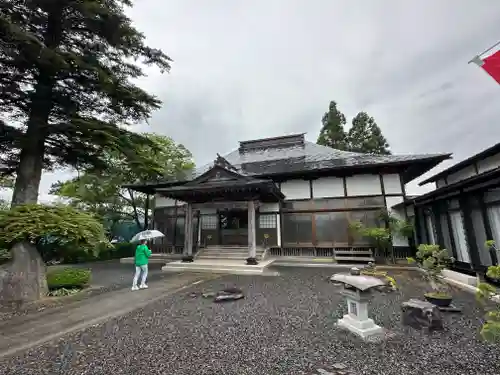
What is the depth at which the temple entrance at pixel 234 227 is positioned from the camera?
12875 millimetres

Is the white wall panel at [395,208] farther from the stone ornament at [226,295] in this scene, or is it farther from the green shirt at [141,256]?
the green shirt at [141,256]

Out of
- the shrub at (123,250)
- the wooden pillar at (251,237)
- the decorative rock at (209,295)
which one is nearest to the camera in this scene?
the decorative rock at (209,295)

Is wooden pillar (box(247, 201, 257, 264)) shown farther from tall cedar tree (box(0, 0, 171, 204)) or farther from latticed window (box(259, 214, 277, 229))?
tall cedar tree (box(0, 0, 171, 204))

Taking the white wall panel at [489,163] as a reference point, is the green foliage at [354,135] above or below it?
above

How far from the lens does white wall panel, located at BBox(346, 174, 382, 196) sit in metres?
11.5

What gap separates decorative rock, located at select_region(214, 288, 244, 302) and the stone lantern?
259 centimetres

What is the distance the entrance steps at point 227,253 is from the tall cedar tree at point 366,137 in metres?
19.0

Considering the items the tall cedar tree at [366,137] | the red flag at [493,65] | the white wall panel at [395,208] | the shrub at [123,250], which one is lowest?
the shrub at [123,250]

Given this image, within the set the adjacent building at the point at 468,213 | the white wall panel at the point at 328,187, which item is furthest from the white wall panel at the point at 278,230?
the adjacent building at the point at 468,213

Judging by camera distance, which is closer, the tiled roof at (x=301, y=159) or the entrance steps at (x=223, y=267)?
the entrance steps at (x=223, y=267)

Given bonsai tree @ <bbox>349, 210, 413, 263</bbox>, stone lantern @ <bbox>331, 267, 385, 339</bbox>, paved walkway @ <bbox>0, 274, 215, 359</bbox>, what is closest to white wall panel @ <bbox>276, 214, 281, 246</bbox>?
bonsai tree @ <bbox>349, 210, 413, 263</bbox>

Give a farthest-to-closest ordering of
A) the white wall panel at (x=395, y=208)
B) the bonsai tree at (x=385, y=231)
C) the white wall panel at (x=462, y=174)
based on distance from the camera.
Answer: the white wall panel at (x=395, y=208)
the bonsai tree at (x=385, y=231)
the white wall panel at (x=462, y=174)

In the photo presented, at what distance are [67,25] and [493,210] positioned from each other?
12958mm

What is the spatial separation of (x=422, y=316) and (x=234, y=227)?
395 inches
